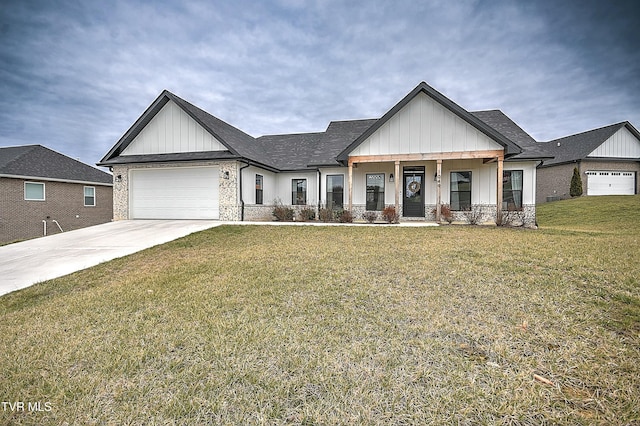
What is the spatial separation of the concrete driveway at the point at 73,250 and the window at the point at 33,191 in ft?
31.6

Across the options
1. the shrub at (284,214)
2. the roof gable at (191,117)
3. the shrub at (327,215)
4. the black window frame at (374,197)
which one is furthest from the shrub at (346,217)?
the roof gable at (191,117)

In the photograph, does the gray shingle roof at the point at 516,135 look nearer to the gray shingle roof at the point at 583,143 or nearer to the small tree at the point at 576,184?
the gray shingle roof at the point at 583,143

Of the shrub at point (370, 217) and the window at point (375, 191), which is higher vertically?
the window at point (375, 191)

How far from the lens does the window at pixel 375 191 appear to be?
1606cm


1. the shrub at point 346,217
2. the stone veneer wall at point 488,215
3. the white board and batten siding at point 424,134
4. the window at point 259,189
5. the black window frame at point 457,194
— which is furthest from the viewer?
the window at point 259,189

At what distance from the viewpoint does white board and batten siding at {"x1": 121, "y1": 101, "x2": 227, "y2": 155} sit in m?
15.3

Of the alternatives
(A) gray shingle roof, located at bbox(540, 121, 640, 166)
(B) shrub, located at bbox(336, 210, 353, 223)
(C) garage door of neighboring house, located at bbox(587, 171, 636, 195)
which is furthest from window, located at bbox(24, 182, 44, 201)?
(C) garage door of neighboring house, located at bbox(587, 171, 636, 195)

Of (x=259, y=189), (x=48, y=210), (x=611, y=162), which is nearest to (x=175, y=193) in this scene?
(x=259, y=189)

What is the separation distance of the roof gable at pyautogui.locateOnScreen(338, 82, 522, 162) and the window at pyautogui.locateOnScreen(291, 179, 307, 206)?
4.47 meters

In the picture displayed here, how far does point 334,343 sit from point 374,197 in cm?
1340

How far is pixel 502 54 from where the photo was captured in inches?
661

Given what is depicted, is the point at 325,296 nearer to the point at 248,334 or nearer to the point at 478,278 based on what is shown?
the point at 248,334

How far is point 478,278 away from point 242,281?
4.04 m

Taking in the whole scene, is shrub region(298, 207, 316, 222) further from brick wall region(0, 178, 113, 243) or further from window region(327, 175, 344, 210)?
brick wall region(0, 178, 113, 243)
